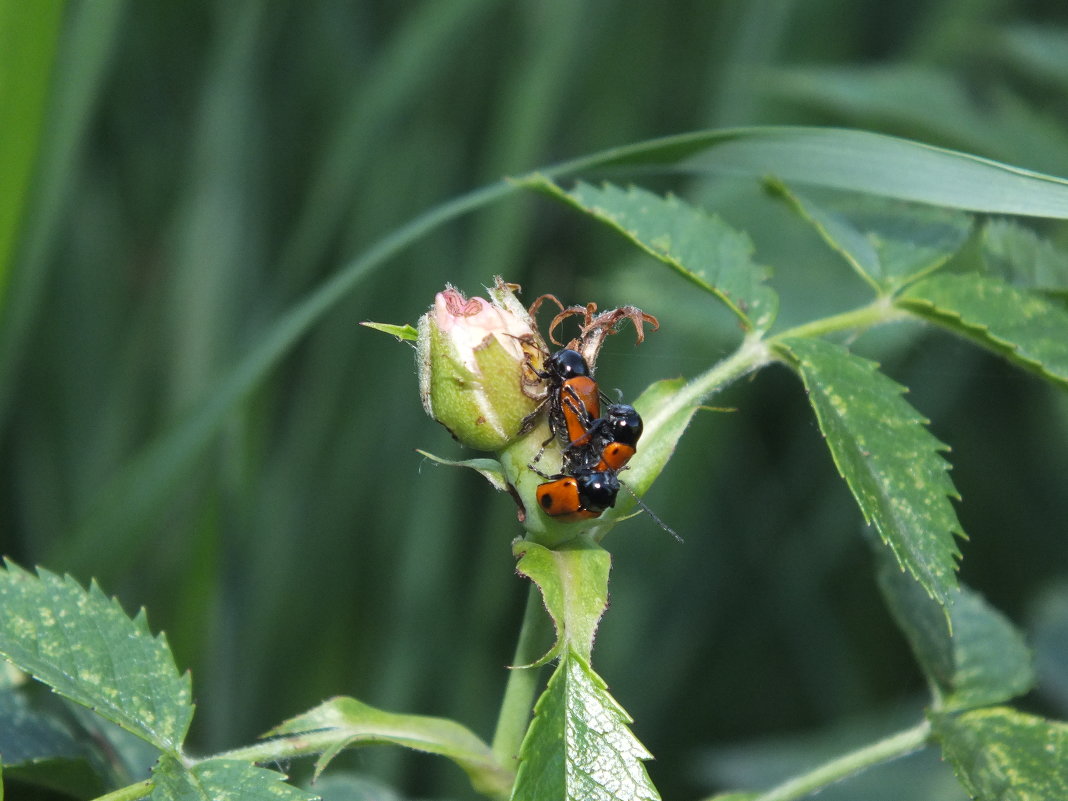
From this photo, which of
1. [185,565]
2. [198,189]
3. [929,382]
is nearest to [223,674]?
[185,565]

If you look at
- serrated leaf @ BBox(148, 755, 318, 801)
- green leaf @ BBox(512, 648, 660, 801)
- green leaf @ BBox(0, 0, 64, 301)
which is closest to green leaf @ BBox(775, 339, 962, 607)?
green leaf @ BBox(512, 648, 660, 801)

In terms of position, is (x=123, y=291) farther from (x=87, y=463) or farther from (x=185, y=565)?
(x=185, y=565)

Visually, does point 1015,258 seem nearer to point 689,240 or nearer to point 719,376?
point 689,240

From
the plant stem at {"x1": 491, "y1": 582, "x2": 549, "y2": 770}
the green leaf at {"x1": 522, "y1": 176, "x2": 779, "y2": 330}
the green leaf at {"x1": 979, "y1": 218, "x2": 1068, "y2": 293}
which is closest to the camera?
the plant stem at {"x1": 491, "y1": 582, "x2": 549, "y2": 770}

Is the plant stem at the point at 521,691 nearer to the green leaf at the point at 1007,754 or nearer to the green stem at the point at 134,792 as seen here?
the green stem at the point at 134,792

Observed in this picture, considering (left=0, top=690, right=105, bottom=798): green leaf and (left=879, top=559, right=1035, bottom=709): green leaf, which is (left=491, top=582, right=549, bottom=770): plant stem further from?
(left=879, top=559, right=1035, bottom=709): green leaf

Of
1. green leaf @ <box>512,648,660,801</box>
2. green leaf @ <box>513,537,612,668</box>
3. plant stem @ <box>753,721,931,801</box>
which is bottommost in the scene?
plant stem @ <box>753,721,931,801</box>

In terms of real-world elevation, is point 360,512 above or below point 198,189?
below

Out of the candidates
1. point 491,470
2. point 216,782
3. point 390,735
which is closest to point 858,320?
point 491,470
